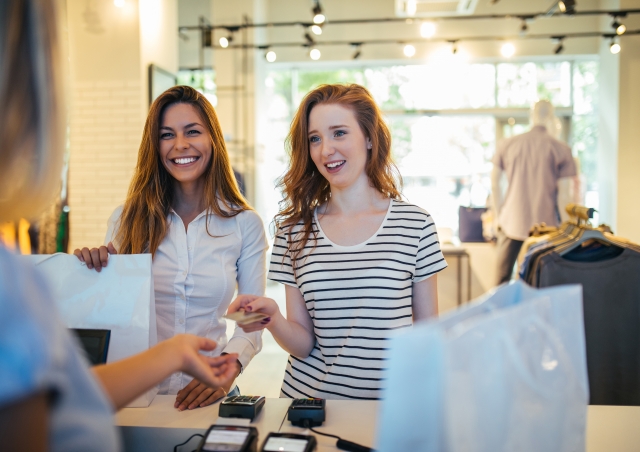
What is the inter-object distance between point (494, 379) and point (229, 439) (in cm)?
53

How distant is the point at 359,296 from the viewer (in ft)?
5.65

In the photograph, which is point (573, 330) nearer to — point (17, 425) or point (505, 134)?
point (17, 425)

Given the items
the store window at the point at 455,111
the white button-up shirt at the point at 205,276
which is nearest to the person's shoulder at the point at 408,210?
the white button-up shirt at the point at 205,276

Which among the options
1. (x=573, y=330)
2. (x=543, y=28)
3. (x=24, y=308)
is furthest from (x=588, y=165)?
(x=24, y=308)

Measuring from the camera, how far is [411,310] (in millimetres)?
1779

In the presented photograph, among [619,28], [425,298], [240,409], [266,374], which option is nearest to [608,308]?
[425,298]

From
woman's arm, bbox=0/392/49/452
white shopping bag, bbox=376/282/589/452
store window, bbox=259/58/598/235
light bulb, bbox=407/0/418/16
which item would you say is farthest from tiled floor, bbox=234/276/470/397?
store window, bbox=259/58/598/235

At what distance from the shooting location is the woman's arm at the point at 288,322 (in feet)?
4.94

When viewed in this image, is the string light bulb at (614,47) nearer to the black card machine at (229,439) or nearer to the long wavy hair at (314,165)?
the long wavy hair at (314,165)

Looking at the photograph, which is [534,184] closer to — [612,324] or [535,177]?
[535,177]

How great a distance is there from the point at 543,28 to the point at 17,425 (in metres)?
9.59

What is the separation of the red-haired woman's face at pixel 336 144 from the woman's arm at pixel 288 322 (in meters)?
0.40

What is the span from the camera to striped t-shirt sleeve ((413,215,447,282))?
1765 millimetres

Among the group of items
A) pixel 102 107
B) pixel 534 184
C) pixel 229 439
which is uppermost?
pixel 102 107
